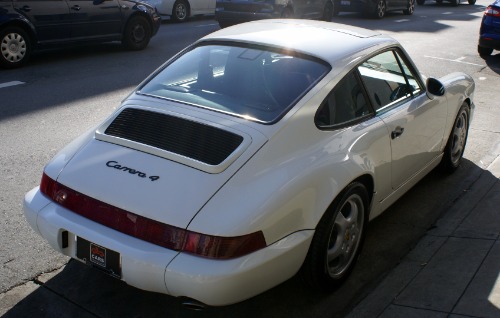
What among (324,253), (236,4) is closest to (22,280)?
(324,253)

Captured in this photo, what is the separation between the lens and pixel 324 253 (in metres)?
3.92

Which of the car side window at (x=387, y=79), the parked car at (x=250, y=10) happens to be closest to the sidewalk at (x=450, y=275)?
the car side window at (x=387, y=79)

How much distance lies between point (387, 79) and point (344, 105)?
2.81 feet

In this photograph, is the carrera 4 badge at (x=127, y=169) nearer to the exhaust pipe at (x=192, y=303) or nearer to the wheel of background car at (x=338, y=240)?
the exhaust pipe at (x=192, y=303)

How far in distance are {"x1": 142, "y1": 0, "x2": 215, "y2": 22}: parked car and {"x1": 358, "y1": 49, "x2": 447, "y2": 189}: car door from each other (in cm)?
1334

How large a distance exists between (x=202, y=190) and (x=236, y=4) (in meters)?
12.9

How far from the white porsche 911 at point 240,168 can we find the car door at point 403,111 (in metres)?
0.02

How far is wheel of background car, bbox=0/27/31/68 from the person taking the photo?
10445mm

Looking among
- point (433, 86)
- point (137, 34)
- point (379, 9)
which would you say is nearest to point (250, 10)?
point (137, 34)

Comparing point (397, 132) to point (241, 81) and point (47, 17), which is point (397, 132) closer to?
point (241, 81)

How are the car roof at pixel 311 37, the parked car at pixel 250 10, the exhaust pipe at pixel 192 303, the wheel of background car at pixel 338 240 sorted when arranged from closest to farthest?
the exhaust pipe at pixel 192 303, the wheel of background car at pixel 338 240, the car roof at pixel 311 37, the parked car at pixel 250 10

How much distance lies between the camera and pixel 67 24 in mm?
11328

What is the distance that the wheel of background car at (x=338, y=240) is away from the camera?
12.7 ft

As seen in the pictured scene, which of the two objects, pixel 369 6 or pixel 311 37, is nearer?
pixel 311 37
